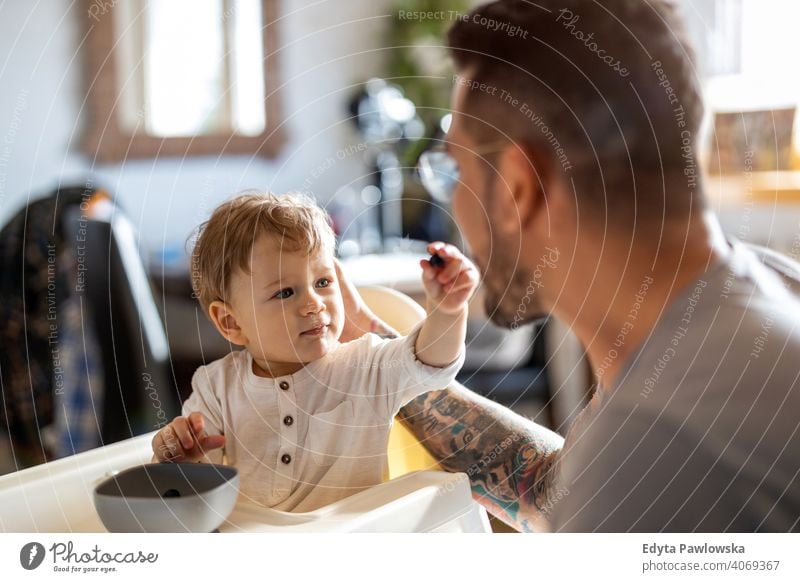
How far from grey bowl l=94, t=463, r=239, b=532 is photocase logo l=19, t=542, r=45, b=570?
6cm

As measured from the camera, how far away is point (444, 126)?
513 mm

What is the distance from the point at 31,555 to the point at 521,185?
0.39 metres

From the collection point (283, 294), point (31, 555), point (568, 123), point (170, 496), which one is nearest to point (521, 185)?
point (568, 123)

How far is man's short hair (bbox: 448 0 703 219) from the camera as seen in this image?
492 mm

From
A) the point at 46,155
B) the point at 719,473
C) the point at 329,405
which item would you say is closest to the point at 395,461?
the point at 329,405

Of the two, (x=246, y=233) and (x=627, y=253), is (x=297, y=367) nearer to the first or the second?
(x=246, y=233)

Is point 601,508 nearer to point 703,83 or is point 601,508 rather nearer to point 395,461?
point 395,461

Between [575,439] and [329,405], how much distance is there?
0.16 meters

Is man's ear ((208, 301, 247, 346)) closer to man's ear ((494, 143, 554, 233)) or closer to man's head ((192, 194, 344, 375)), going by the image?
man's head ((192, 194, 344, 375))

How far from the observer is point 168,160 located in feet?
1.77

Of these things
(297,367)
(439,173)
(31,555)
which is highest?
(439,173)

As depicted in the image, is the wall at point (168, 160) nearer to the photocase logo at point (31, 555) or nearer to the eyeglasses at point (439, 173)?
the eyeglasses at point (439, 173)

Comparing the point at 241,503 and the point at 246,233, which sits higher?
the point at 246,233

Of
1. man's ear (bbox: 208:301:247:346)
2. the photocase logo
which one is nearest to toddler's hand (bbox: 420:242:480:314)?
man's ear (bbox: 208:301:247:346)
